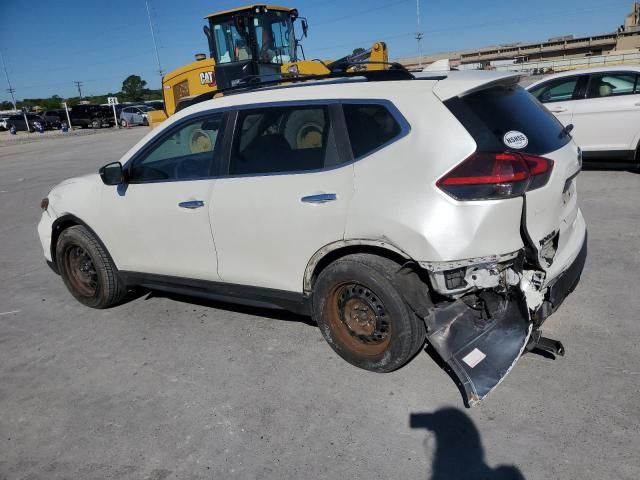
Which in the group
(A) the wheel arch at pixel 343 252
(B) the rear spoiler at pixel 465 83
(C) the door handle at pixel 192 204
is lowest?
(A) the wheel arch at pixel 343 252

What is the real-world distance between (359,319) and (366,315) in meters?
0.06

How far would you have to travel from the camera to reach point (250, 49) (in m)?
12.2

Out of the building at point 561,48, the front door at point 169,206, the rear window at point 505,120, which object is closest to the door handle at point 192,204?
the front door at point 169,206

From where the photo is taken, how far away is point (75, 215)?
14.7 ft

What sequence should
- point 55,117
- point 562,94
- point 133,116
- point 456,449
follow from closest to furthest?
point 456,449 < point 562,94 < point 133,116 < point 55,117

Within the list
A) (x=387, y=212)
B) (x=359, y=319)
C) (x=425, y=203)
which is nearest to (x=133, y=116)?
(x=359, y=319)

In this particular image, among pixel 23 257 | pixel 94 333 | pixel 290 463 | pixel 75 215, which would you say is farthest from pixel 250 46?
pixel 290 463

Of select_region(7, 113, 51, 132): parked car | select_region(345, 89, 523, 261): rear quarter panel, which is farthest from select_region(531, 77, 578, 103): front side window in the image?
select_region(7, 113, 51, 132): parked car

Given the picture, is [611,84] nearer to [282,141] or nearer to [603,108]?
[603,108]

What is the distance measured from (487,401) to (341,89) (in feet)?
6.80

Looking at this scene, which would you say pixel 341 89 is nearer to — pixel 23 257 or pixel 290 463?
pixel 290 463

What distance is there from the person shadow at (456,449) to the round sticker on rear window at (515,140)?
1528 mm

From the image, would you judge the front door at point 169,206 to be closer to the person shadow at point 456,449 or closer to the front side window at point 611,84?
the person shadow at point 456,449

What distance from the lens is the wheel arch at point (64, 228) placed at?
443cm
